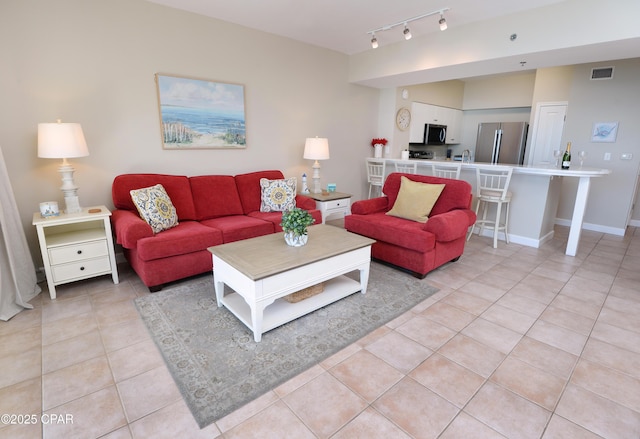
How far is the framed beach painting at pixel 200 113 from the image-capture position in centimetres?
339

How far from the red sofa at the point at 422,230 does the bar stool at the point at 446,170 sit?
0.82 meters

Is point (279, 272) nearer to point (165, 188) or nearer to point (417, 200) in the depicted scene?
point (165, 188)

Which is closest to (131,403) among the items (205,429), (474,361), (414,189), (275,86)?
(205,429)

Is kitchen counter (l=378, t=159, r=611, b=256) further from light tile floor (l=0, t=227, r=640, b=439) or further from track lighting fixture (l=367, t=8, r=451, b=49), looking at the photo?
track lighting fixture (l=367, t=8, r=451, b=49)

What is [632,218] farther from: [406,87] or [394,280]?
[394,280]

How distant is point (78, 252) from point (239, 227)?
133cm

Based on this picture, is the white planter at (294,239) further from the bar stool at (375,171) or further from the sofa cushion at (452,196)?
the bar stool at (375,171)

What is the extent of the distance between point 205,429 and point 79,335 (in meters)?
1.31

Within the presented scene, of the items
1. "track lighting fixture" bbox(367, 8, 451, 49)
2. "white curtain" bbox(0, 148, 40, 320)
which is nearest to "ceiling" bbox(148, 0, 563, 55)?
"track lighting fixture" bbox(367, 8, 451, 49)

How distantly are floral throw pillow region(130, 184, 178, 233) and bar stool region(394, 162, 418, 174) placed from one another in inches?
128

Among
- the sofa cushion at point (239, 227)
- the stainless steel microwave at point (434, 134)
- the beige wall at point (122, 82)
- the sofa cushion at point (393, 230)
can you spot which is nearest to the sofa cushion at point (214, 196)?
the sofa cushion at point (239, 227)

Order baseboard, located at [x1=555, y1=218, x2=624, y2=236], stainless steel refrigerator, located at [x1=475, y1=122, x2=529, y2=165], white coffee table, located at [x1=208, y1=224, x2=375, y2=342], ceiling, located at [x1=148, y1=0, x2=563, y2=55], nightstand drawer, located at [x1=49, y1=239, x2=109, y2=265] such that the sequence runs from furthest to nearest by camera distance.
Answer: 1. stainless steel refrigerator, located at [x1=475, y1=122, x2=529, y2=165]
2. baseboard, located at [x1=555, y1=218, x2=624, y2=236]
3. ceiling, located at [x1=148, y1=0, x2=563, y2=55]
4. nightstand drawer, located at [x1=49, y1=239, x2=109, y2=265]
5. white coffee table, located at [x1=208, y1=224, x2=375, y2=342]

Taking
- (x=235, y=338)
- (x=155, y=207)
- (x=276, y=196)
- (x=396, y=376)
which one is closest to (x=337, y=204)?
(x=276, y=196)

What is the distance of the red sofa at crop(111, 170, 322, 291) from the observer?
8.70 ft
